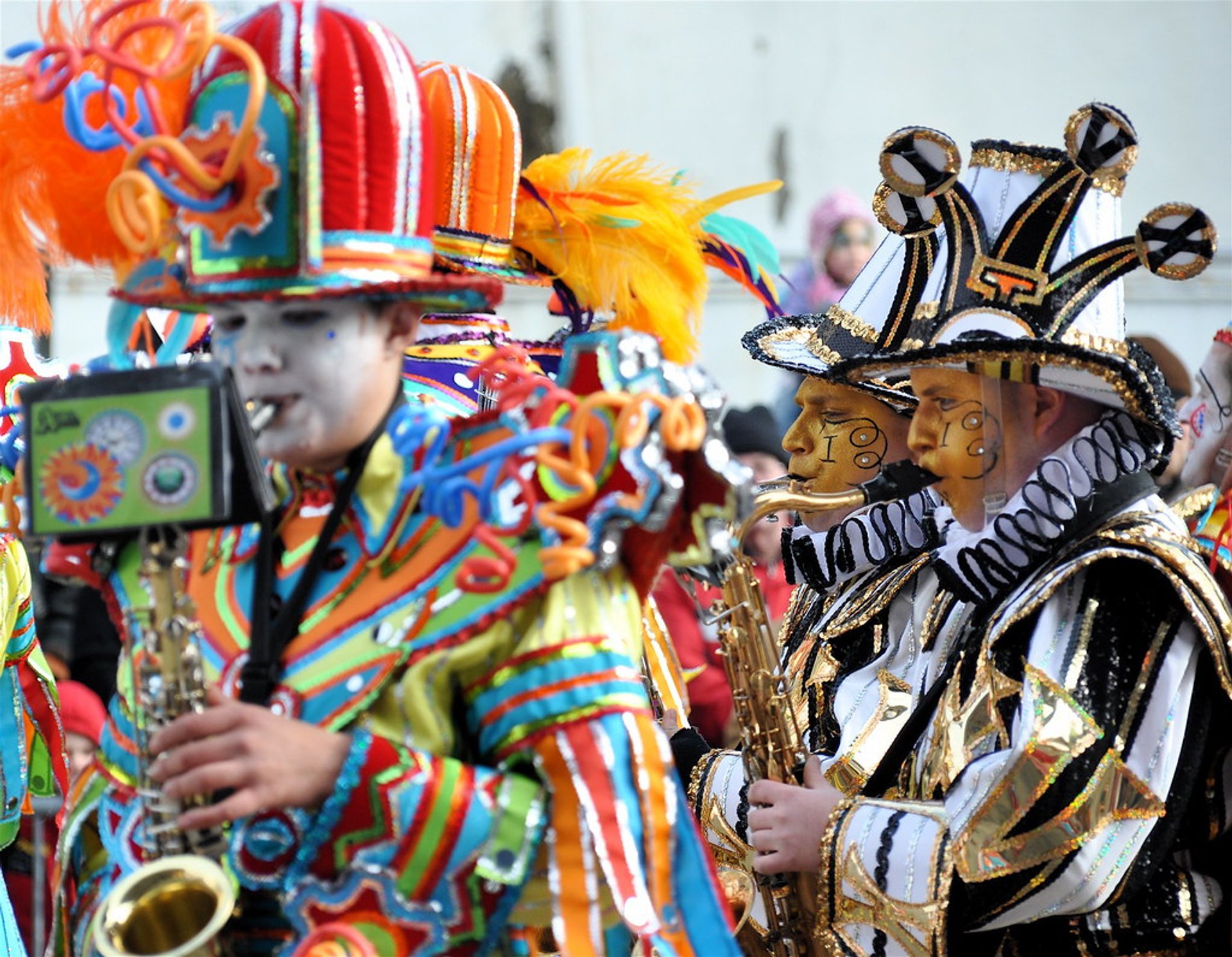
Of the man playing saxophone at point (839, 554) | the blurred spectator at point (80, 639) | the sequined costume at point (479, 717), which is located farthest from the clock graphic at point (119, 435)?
the blurred spectator at point (80, 639)

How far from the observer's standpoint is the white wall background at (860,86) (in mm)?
11906

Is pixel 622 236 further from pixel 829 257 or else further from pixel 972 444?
pixel 829 257

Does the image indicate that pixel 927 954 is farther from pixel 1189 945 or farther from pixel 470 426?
Result: pixel 470 426

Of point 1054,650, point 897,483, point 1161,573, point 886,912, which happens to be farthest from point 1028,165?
point 886,912

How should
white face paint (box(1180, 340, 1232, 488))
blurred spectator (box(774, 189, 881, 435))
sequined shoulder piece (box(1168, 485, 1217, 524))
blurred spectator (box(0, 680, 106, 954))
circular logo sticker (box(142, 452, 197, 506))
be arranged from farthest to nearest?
blurred spectator (box(774, 189, 881, 435))
blurred spectator (box(0, 680, 106, 954))
white face paint (box(1180, 340, 1232, 488))
sequined shoulder piece (box(1168, 485, 1217, 524))
circular logo sticker (box(142, 452, 197, 506))

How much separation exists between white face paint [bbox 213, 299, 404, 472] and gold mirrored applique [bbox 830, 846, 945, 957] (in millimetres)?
1369

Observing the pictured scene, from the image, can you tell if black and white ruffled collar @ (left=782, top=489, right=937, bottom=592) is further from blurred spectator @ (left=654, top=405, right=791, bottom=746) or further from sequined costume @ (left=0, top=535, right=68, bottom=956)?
→ sequined costume @ (left=0, top=535, right=68, bottom=956)

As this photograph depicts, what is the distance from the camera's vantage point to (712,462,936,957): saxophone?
3.94 m

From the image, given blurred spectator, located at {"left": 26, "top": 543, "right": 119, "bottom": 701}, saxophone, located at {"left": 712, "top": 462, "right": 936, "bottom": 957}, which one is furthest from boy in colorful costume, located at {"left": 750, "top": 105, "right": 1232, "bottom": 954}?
blurred spectator, located at {"left": 26, "top": 543, "right": 119, "bottom": 701}

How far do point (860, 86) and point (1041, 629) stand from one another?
30.6ft

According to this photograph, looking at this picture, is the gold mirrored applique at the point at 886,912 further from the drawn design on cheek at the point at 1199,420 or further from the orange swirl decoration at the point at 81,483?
the drawn design on cheek at the point at 1199,420

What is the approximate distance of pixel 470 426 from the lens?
109 inches

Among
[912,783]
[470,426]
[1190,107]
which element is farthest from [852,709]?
[1190,107]

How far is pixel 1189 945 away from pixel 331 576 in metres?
1.83
